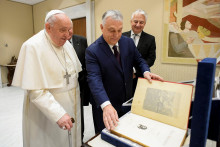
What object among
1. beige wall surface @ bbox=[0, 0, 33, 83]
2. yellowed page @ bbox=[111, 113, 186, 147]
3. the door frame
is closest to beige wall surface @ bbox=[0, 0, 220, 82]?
beige wall surface @ bbox=[0, 0, 33, 83]

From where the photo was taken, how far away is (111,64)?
1197 mm

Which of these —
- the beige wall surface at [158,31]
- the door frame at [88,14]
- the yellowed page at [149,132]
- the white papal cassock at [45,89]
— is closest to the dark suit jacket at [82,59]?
the white papal cassock at [45,89]

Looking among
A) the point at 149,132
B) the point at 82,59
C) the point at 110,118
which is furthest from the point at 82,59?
the point at 149,132

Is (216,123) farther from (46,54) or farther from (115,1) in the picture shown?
(115,1)

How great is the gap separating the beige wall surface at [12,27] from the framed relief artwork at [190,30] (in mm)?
5366

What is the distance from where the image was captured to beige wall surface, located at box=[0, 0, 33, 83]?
5.39m

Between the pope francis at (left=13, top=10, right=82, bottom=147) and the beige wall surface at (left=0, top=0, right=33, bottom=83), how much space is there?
Answer: 5.18 metres

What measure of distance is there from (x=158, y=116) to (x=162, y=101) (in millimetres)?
81

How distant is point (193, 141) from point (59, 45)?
3.89 feet

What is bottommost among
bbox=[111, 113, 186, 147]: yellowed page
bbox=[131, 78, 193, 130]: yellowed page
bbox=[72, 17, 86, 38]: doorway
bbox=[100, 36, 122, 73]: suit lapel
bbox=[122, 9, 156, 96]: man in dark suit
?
bbox=[111, 113, 186, 147]: yellowed page

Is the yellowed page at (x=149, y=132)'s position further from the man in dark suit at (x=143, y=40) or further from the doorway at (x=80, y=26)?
the doorway at (x=80, y=26)

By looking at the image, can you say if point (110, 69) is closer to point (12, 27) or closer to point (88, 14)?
point (88, 14)

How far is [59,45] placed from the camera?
4.32ft

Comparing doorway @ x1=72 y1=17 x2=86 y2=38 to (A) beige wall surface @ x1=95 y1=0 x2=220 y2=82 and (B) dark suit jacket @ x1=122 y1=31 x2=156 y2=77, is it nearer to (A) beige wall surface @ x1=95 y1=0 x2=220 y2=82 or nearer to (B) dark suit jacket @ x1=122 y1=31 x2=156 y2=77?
(A) beige wall surface @ x1=95 y1=0 x2=220 y2=82
